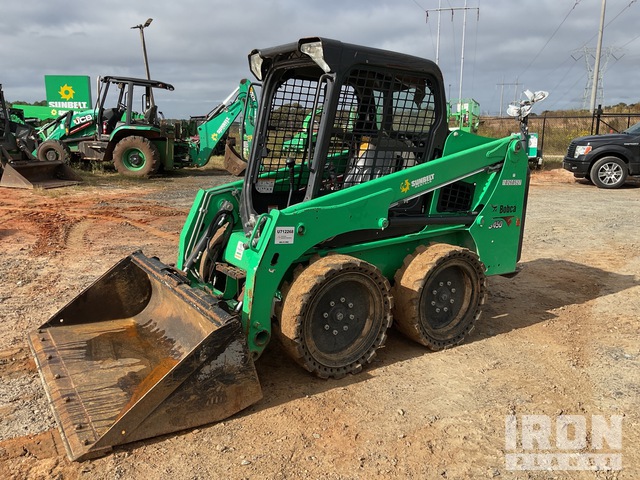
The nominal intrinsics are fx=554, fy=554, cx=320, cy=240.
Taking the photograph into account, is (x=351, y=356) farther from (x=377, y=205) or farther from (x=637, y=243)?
(x=637, y=243)

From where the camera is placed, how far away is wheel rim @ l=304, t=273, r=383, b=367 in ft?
12.4

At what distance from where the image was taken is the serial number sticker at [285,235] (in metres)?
3.56

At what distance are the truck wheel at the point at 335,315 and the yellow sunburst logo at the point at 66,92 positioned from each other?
25184mm

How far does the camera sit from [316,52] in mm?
3725

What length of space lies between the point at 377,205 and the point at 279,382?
4.68 feet

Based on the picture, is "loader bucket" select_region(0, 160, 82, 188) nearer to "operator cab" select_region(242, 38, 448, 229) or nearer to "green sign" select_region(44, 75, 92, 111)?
"operator cab" select_region(242, 38, 448, 229)

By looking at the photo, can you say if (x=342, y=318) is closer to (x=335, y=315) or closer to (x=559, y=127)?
(x=335, y=315)

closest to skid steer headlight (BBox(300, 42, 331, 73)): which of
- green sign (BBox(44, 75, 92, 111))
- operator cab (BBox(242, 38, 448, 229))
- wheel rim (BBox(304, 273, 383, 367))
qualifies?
operator cab (BBox(242, 38, 448, 229))

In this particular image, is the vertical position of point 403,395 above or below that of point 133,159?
below

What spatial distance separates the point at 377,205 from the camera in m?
4.00

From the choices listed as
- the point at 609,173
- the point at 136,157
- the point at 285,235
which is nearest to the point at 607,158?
the point at 609,173

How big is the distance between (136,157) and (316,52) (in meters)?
13.1

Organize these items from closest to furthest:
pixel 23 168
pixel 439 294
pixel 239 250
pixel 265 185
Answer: pixel 239 250, pixel 439 294, pixel 265 185, pixel 23 168

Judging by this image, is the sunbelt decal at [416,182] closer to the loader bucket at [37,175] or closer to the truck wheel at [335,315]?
the truck wheel at [335,315]
